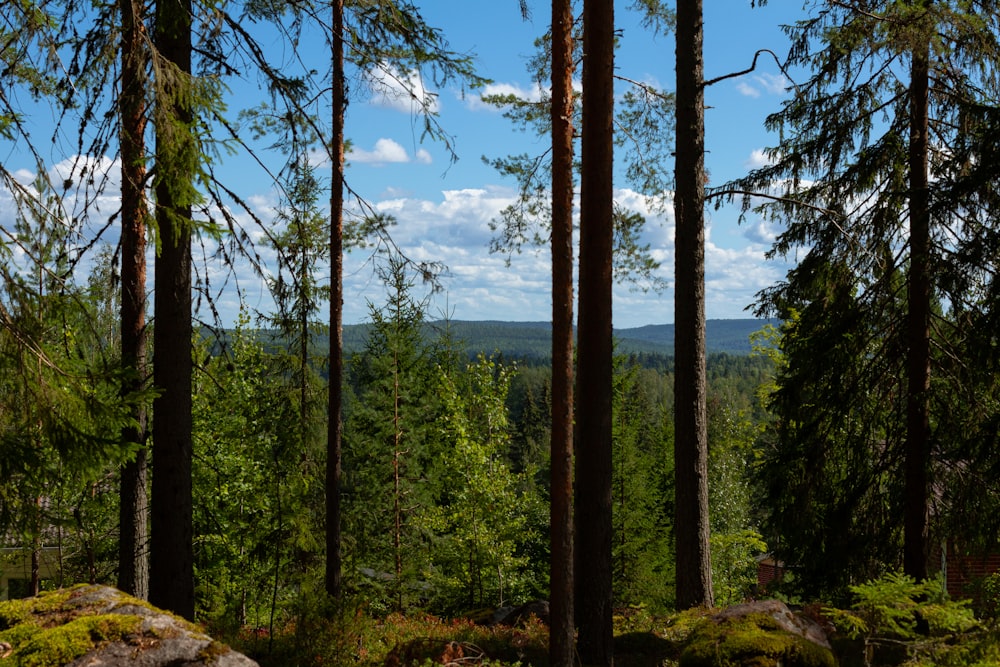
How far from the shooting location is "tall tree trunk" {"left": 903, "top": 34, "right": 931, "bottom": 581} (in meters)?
9.39

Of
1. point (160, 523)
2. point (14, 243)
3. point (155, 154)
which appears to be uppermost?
point (155, 154)

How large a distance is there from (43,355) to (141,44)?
2402 mm

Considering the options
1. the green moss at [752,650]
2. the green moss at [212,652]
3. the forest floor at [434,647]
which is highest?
the green moss at [212,652]

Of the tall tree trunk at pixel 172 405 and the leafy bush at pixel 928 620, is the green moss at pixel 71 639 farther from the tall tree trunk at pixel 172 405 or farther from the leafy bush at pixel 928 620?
the leafy bush at pixel 928 620

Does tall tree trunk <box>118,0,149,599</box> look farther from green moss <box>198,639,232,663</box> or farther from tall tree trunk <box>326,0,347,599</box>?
tall tree trunk <box>326,0,347,599</box>

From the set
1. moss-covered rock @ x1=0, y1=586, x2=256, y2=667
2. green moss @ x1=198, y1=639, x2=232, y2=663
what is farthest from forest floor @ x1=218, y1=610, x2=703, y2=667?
moss-covered rock @ x1=0, y1=586, x2=256, y2=667

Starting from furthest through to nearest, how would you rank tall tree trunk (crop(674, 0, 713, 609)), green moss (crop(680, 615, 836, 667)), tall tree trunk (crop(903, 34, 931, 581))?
tall tree trunk (crop(674, 0, 713, 609)) → tall tree trunk (crop(903, 34, 931, 581)) → green moss (crop(680, 615, 836, 667))

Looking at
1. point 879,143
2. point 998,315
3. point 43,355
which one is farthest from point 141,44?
point 879,143

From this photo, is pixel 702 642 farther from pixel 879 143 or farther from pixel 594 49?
pixel 879 143

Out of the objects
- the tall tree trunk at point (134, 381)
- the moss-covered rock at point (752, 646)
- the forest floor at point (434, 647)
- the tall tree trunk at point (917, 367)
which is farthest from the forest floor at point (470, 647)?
the tall tree trunk at point (917, 367)

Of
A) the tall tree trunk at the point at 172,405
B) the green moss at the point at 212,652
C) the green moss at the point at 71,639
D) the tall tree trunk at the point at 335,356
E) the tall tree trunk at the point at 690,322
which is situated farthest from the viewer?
the tall tree trunk at the point at 335,356

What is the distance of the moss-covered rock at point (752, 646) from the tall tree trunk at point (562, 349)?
124 centimetres

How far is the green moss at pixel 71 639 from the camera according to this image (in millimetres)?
4293

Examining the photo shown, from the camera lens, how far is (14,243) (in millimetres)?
4953
